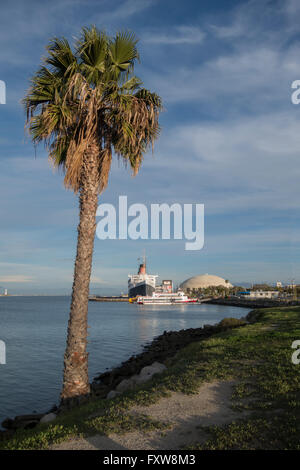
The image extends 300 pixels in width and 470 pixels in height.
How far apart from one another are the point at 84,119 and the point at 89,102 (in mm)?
598

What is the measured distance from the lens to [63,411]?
9.54 meters

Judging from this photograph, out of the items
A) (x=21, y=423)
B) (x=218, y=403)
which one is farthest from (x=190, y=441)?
(x=21, y=423)

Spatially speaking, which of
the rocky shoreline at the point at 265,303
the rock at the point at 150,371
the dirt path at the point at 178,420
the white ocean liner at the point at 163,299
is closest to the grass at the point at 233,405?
the dirt path at the point at 178,420

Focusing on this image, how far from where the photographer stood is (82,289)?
11031 mm

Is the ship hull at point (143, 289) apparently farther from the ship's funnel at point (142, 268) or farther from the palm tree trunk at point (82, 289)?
the palm tree trunk at point (82, 289)

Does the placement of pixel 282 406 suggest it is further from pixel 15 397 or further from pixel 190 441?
pixel 15 397

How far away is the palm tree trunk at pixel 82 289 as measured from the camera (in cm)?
1050

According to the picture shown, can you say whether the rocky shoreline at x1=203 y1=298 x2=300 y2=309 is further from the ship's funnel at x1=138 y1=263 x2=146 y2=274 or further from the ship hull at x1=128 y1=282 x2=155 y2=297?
the ship's funnel at x1=138 y1=263 x2=146 y2=274

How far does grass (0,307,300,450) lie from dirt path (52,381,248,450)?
194mm

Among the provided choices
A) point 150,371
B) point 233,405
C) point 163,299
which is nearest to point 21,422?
point 150,371

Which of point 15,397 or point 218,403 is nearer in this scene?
point 218,403

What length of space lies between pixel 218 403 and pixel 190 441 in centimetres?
194

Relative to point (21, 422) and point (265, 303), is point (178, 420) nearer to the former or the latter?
point (21, 422)

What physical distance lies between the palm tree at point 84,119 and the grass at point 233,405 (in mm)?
2352
